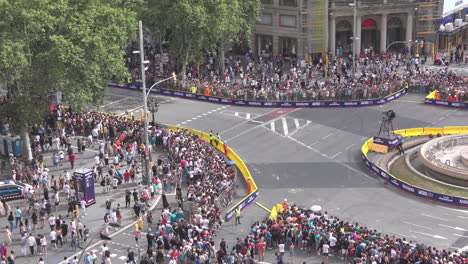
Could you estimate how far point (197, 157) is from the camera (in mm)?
49531

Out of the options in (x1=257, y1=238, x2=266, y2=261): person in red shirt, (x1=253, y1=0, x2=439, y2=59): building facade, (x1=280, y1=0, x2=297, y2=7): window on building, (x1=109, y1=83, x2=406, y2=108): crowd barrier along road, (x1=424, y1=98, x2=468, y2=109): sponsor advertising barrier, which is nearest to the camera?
(x1=257, y1=238, x2=266, y2=261): person in red shirt

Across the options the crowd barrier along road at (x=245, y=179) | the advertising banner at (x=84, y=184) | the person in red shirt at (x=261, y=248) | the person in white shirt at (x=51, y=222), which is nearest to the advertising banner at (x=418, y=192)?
the crowd barrier along road at (x=245, y=179)

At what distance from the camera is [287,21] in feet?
276

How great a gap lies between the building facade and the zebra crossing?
22062 mm

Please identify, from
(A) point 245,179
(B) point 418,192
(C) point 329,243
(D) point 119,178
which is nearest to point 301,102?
(A) point 245,179

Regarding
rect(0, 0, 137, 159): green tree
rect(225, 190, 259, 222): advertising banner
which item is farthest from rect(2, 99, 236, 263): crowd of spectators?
rect(0, 0, 137, 159): green tree

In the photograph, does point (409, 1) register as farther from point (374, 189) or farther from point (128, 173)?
point (128, 173)

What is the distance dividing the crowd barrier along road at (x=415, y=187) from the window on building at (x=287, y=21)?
1186 inches

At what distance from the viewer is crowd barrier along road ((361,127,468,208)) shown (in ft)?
143

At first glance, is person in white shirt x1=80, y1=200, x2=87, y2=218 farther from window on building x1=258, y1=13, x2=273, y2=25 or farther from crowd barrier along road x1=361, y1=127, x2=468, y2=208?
window on building x1=258, y1=13, x2=273, y2=25

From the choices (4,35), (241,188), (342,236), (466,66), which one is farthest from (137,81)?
(342,236)

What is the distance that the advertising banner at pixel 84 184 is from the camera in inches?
1734

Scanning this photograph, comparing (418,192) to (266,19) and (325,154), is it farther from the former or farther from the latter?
(266,19)

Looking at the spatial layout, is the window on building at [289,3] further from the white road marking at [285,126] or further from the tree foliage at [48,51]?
the tree foliage at [48,51]
